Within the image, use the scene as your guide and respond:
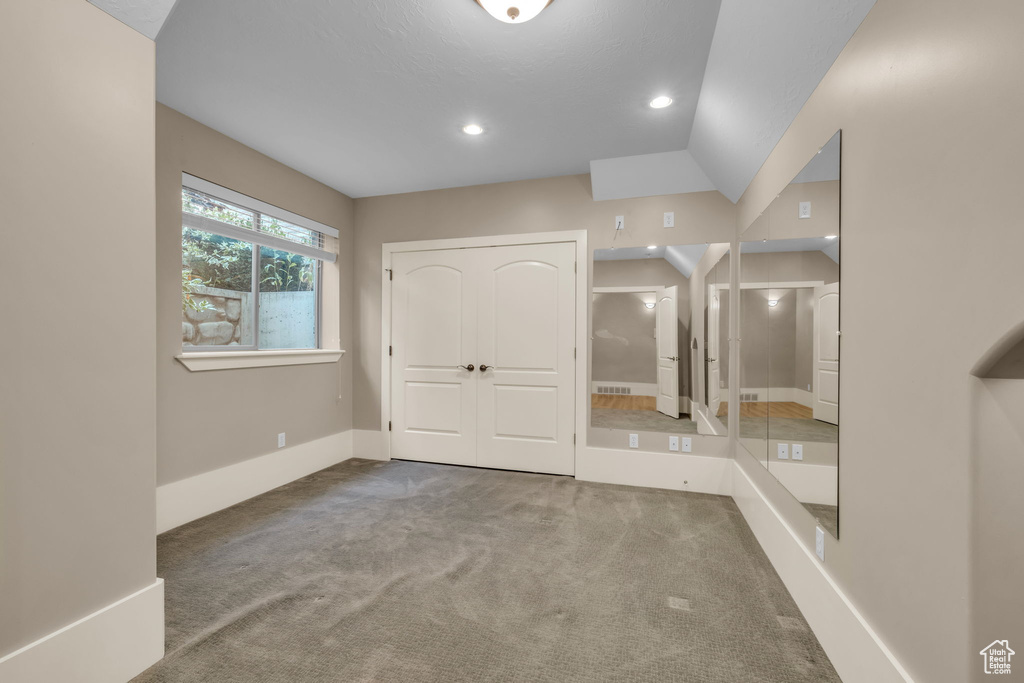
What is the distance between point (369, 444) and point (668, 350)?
287cm

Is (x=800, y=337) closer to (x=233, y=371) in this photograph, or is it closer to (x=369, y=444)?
(x=233, y=371)

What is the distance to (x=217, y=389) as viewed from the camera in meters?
3.02

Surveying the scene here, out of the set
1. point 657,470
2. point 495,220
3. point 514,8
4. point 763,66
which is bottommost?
point 657,470

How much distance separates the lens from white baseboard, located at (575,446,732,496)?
3.42m

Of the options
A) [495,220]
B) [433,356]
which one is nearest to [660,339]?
[495,220]

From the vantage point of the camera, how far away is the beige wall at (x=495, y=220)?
3.53m

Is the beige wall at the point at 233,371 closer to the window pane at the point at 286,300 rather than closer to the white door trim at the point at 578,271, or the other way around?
the window pane at the point at 286,300

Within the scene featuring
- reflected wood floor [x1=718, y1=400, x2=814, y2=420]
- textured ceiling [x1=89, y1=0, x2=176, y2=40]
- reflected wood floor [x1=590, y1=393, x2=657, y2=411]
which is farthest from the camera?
reflected wood floor [x1=590, y1=393, x2=657, y2=411]

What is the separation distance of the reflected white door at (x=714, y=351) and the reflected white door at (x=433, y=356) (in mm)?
1942

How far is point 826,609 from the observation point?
1.67 meters

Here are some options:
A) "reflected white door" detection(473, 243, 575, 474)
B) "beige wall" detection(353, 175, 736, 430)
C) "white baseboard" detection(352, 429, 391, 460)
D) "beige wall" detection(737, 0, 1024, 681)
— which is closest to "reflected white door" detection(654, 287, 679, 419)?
"beige wall" detection(353, 175, 736, 430)

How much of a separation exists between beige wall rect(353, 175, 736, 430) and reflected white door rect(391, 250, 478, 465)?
0.21 metres

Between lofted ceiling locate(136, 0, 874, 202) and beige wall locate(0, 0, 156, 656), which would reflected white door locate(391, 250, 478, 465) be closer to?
lofted ceiling locate(136, 0, 874, 202)

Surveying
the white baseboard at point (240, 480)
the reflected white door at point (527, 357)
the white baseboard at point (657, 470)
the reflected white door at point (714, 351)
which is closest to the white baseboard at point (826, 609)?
the white baseboard at point (657, 470)
